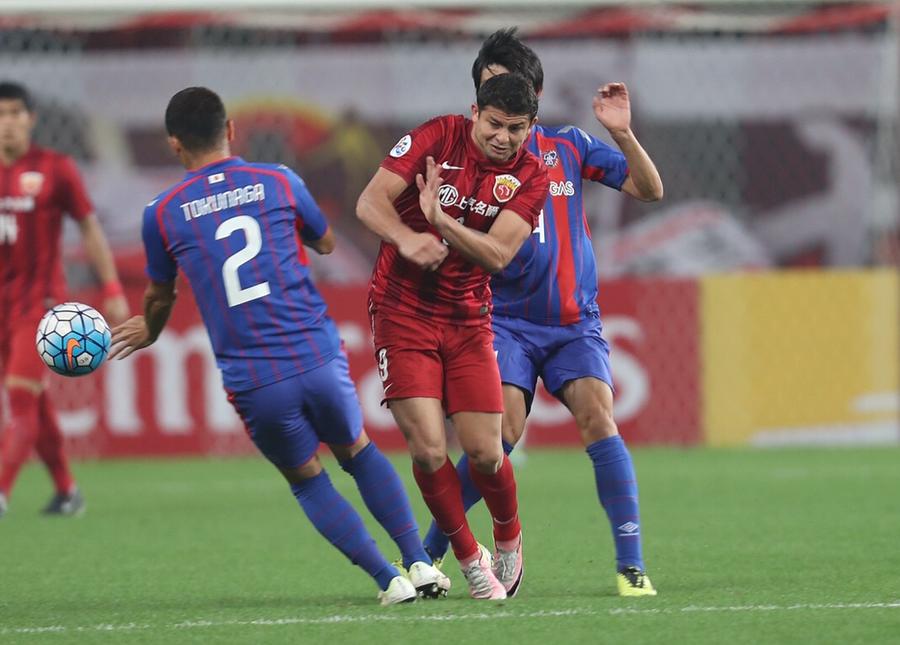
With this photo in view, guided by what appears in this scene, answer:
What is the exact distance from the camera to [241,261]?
18.9 feet

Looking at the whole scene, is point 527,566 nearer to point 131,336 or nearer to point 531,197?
point 531,197

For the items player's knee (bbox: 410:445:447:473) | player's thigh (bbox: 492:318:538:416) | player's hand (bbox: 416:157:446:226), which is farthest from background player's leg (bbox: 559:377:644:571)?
player's hand (bbox: 416:157:446:226)

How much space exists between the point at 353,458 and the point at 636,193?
4.70 ft

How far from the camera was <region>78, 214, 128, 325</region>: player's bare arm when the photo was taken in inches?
366

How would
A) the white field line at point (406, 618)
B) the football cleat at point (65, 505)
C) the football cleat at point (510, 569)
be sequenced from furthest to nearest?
1. the football cleat at point (65, 505)
2. the football cleat at point (510, 569)
3. the white field line at point (406, 618)

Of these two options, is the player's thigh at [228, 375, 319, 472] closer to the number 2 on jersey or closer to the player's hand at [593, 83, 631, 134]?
the number 2 on jersey

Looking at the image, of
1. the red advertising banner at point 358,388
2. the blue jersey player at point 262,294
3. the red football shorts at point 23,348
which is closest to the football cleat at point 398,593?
the blue jersey player at point 262,294

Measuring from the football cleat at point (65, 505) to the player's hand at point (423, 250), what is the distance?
452 cm

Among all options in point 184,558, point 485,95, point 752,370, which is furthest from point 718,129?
point 485,95

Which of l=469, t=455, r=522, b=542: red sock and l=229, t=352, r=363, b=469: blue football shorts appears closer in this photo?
l=229, t=352, r=363, b=469: blue football shorts

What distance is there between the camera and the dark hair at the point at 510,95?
575cm

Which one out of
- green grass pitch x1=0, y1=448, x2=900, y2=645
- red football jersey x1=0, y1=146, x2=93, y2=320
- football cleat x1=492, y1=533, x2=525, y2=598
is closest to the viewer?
green grass pitch x1=0, y1=448, x2=900, y2=645

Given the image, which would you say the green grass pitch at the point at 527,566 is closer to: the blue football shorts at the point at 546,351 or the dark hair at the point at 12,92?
the blue football shorts at the point at 546,351

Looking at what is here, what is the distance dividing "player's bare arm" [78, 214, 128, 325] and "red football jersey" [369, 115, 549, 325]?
345cm
